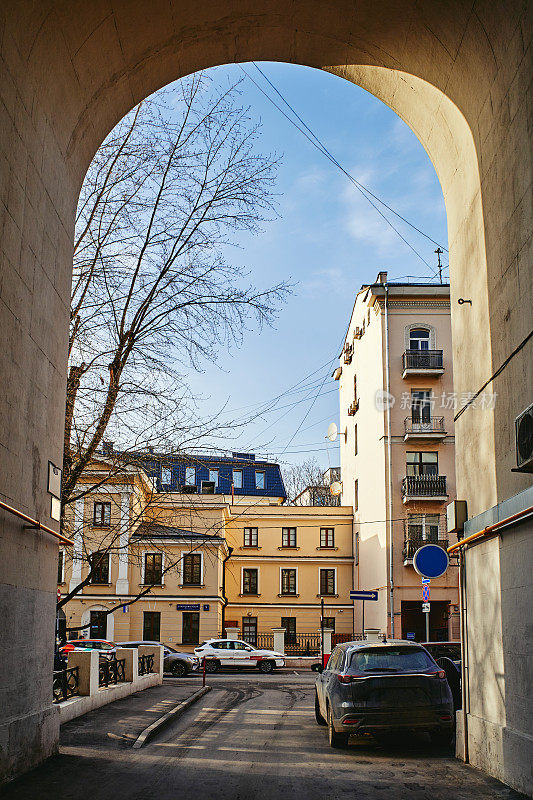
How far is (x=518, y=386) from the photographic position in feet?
26.8

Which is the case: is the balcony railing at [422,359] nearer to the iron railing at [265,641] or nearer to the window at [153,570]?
the iron railing at [265,641]

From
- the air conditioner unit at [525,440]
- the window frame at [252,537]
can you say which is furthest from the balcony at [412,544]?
the air conditioner unit at [525,440]

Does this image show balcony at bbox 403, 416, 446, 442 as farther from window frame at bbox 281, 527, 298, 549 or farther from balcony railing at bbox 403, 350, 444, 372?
window frame at bbox 281, 527, 298, 549

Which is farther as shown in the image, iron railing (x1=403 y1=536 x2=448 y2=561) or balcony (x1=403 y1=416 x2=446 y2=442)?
balcony (x1=403 y1=416 x2=446 y2=442)

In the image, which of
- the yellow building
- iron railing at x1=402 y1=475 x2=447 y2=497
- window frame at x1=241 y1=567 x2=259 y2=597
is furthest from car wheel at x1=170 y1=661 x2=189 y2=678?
window frame at x1=241 y1=567 x2=259 y2=597

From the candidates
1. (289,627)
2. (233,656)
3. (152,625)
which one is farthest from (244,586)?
(233,656)

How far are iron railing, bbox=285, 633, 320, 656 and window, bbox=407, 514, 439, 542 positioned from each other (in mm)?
10392

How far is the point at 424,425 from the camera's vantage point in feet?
136

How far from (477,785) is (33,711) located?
15.0ft

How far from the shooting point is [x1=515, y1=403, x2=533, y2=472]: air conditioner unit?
273 inches

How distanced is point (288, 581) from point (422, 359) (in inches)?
644

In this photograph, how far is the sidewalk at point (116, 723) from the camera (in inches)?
428

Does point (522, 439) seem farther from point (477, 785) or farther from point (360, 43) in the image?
point (360, 43)

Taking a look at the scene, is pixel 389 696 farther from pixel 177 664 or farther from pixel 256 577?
pixel 256 577
